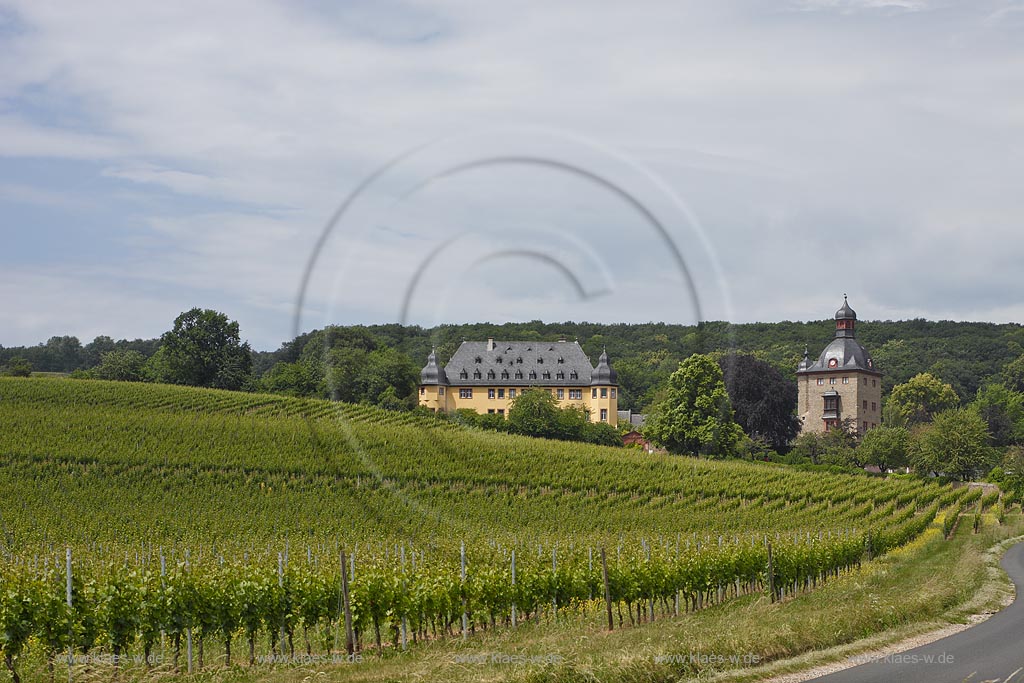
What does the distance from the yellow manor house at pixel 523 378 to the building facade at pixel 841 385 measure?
29.6 metres

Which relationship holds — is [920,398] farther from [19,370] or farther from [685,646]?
[685,646]

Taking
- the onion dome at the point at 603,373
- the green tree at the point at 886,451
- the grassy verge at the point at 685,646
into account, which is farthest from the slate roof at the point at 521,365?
the grassy verge at the point at 685,646

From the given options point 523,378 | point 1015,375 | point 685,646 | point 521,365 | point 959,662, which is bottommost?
point 959,662

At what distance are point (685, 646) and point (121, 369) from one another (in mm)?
111192

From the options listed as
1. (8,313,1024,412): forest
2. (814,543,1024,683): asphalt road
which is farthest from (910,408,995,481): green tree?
(814,543,1024,683): asphalt road

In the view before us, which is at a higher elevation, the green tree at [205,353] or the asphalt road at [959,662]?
the green tree at [205,353]

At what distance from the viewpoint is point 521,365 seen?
90.1 m

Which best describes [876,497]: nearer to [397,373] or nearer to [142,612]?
[397,373]

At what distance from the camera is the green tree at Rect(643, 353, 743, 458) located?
5894 centimetres

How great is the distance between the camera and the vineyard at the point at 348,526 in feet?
55.2

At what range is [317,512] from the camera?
4797 cm

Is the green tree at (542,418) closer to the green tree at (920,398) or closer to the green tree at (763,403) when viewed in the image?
the green tree at (763,403)

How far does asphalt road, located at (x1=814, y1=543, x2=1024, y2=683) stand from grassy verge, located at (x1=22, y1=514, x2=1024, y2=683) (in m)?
0.72

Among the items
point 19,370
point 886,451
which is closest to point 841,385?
point 886,451
